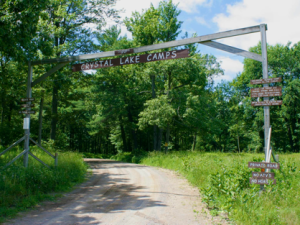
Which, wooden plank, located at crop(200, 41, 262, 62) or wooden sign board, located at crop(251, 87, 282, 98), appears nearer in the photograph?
wooden sign board, located at crop(251, 87, 282, 98)

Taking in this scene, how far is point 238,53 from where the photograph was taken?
25.7 feet

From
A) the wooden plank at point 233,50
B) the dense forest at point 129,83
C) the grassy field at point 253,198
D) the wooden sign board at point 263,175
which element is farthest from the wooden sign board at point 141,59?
the wooden sign board at point 263,175

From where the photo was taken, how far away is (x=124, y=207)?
6871mm

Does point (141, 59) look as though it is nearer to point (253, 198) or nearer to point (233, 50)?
point (233, 50)

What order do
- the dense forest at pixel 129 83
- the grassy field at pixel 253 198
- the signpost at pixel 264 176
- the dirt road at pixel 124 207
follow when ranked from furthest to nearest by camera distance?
the dense forest at pixel 129 83
the signpost at pixel 264 176
the dirt road at pixel 124 207
the grassy field at pixel 253 198

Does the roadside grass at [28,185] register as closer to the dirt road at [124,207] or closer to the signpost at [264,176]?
the dirt road at [124,207]

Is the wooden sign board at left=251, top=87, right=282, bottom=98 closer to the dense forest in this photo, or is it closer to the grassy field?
the grassy field

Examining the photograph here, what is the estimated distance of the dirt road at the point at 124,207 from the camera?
5793 millimetres

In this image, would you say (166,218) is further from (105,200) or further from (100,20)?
(100,20)

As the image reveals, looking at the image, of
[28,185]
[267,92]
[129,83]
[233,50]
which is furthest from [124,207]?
[129,83]

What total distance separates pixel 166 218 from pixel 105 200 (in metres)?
2.49

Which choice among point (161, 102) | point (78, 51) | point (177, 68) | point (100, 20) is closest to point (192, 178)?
point (161, 102)

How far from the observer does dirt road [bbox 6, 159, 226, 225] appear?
579 centimetres

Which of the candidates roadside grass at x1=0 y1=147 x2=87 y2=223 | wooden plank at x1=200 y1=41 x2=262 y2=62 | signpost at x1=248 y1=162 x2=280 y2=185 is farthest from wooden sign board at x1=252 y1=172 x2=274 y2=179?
roadside grass at x1=0 y1=147 x2=87 y2=223
